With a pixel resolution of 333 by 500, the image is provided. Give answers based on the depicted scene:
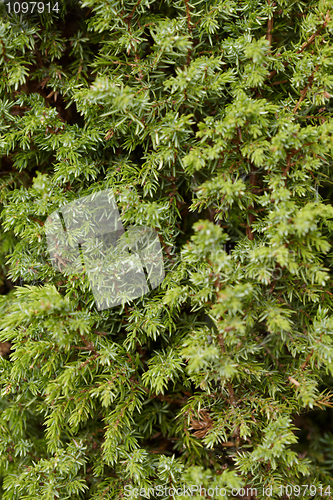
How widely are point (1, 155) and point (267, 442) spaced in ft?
2.72

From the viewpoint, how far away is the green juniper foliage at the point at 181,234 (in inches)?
23.6

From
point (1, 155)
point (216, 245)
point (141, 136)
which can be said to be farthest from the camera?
point (1, 155)

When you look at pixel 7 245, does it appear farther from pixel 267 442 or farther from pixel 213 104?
pixel 267 442

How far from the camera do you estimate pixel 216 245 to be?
22.3 inches

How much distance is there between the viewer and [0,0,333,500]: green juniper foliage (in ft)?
1.97

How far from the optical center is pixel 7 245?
2.71 feet

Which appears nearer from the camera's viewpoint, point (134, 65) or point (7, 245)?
point (134, 65)

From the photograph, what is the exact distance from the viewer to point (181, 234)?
0.79 m

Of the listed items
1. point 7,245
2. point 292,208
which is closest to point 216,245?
point 292,208

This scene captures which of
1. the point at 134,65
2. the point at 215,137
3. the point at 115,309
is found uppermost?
the point at 134,65

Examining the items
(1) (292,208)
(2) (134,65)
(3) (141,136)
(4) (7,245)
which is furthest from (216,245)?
(4) (7,245)

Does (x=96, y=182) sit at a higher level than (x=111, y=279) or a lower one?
higher

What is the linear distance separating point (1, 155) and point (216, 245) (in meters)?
0.57

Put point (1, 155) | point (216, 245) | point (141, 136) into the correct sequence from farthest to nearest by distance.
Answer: point (1, 155) → point (141, 136) → point (216, 245)
